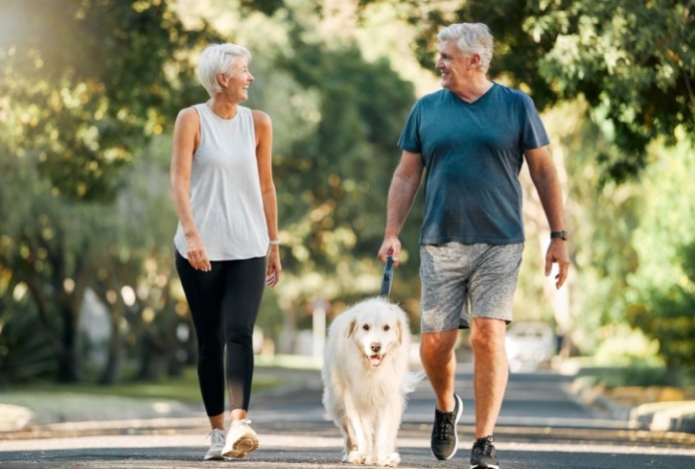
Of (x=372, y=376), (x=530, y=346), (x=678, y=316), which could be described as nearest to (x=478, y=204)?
(x=372, y=376)

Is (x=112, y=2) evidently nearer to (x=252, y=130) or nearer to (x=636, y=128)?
(x=636, y=128)

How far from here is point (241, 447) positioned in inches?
343

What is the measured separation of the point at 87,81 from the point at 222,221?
41.0 ft

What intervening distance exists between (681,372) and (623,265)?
22335mm

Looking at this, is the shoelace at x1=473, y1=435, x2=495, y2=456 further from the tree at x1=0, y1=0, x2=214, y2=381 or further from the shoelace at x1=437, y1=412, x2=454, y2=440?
the tree at x1=0, y1=0, x2=214, y2=381

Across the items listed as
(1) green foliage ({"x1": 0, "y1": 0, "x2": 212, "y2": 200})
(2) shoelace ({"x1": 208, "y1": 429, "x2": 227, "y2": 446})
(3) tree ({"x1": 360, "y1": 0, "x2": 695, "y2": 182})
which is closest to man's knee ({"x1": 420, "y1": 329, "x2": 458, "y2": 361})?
(2) shoelace ({"x1": 208, "y1": 429, "x2": 227, "y2": 446})

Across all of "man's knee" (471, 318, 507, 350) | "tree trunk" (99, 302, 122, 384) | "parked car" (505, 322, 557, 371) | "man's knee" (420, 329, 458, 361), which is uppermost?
"man's knee" (471, 318, 507, 350)

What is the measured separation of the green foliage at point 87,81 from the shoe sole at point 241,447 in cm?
1192

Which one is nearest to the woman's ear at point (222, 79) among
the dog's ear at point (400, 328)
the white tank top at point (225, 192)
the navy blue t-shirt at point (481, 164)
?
the white tank top at point (225, 192)

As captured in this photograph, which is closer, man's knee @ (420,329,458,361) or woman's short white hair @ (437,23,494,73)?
woman's short white hair @ (437,23,494,73)

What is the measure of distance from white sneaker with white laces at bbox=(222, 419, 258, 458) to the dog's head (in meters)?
0.78

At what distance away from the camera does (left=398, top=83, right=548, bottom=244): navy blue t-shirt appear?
8.58 meters

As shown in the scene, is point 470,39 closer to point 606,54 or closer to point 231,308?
point 231,308

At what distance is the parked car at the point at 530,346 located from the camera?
70750 millimetres
